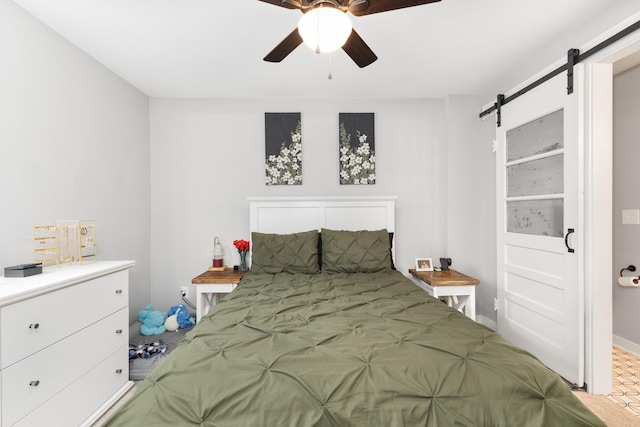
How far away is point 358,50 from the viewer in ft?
5.80

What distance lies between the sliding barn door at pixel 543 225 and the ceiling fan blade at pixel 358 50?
1434mm

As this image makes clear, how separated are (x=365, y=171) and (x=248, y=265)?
1.59 m

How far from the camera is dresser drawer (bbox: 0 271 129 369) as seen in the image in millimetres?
1341

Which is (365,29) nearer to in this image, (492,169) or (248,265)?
(492,169)

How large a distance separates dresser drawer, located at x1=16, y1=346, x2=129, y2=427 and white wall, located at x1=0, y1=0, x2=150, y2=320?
0.82 metres

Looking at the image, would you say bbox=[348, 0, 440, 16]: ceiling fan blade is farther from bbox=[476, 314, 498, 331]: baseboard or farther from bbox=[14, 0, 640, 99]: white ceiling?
bbox=[476, 314, 498, 331]: baseboard

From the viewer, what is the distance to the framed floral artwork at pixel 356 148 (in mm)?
3322

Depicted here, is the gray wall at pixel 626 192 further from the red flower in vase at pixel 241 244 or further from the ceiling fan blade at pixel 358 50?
the red flower in vase at pixel 241 244

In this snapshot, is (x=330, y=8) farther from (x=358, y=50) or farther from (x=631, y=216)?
(x=631, y=216)

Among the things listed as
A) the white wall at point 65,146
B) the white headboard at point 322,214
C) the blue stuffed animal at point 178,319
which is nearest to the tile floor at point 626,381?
the white headboard at point 322,214

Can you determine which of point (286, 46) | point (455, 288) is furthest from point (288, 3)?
point (455, 288)

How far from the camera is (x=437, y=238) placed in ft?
11.1

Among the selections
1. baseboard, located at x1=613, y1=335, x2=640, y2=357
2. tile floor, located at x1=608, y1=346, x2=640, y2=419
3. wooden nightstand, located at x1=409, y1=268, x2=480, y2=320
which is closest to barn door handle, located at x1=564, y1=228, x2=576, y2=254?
wooden nightstand, located at x1=409, y1=268, x2=480, y2=320

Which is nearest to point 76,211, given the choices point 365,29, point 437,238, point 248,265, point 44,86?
point 44,86
